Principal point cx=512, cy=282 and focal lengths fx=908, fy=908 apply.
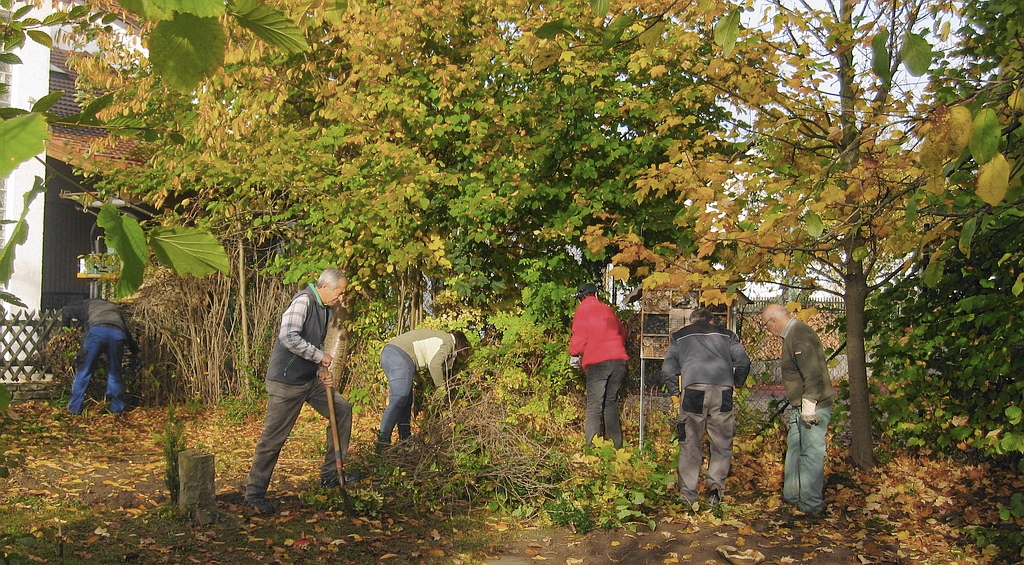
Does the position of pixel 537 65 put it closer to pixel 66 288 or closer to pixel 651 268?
pixel 651 268

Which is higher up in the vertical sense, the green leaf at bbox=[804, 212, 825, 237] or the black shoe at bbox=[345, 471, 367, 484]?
the green leaf at bbox=[804, 212, 825, 237]

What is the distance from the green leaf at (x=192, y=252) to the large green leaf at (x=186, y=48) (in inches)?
9.7

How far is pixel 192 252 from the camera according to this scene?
57.6 inches

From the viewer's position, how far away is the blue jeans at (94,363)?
37.3 ft

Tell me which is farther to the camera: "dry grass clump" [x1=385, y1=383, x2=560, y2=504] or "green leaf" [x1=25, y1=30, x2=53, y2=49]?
"dry grass clump" [x1=385, y1=383, x2=560, y2=504]

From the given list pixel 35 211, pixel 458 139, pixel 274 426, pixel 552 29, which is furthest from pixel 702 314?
pixel 35 211

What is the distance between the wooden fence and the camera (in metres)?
11.9

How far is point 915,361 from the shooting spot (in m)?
8.69

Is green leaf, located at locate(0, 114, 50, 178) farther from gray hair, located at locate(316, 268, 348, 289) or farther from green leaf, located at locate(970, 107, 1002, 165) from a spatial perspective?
gray hair, located at locate(316, 268, 348, 289)

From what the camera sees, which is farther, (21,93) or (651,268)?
(21,93)

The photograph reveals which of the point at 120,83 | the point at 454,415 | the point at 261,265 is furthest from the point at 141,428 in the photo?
the point at 454,415

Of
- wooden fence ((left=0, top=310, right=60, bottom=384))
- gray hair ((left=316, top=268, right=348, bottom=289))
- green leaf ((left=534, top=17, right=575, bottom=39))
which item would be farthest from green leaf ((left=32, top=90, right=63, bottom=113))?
wooden fence ((left=0, top=310, right=60, bottom=384))

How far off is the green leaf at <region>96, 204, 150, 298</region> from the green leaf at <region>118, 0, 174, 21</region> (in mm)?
299

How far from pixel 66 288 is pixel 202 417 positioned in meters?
5.85
